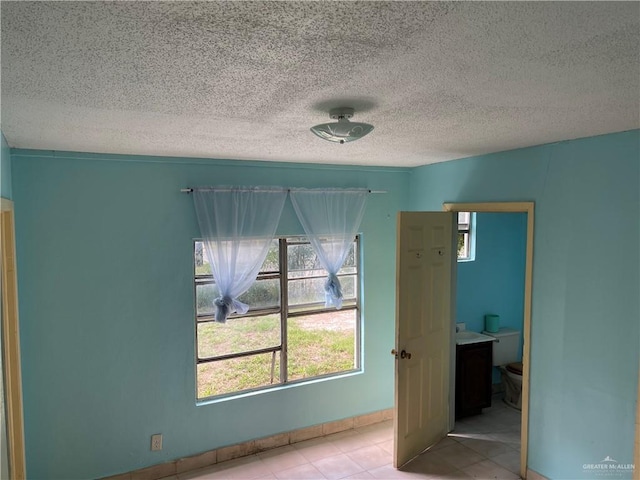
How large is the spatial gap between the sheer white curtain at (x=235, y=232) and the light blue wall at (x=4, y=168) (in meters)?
1.12

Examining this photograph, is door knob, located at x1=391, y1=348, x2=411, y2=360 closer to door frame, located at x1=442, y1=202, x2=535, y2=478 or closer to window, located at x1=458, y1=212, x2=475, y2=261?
door frame, located at x1=442, y1=202, x2=535, y2=478

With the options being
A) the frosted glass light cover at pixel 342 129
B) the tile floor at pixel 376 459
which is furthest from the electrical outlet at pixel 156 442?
the frosted glass light cover at pixel 342 129

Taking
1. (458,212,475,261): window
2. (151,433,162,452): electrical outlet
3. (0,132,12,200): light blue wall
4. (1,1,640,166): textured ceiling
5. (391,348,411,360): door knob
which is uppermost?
(1,1,640,166): textured ceiling

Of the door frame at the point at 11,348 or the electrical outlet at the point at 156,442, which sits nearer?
the door frame at the point at 11,348

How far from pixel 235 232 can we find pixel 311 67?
7.05 feet

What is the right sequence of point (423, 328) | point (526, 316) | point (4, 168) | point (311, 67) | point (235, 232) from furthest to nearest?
point (423, 328) < point (235, 232) < point (526, 316) < point (4, 168) < point (311, 67)

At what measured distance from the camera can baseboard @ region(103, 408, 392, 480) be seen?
315 centimetres

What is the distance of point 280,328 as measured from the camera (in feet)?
12.2

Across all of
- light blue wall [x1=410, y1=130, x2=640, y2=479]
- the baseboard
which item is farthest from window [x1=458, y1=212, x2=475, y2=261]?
the baseboard

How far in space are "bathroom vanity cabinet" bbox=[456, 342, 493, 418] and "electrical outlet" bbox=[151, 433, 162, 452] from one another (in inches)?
102

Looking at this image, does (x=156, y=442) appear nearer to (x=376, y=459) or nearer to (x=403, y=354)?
(x=376, y=459)

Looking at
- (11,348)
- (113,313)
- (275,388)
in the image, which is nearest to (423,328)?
(275,388)

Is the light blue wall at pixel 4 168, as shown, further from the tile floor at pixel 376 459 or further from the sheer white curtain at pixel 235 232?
the tile floor at pixel 376 459

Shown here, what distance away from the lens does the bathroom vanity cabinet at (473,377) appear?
4004 millimetres
